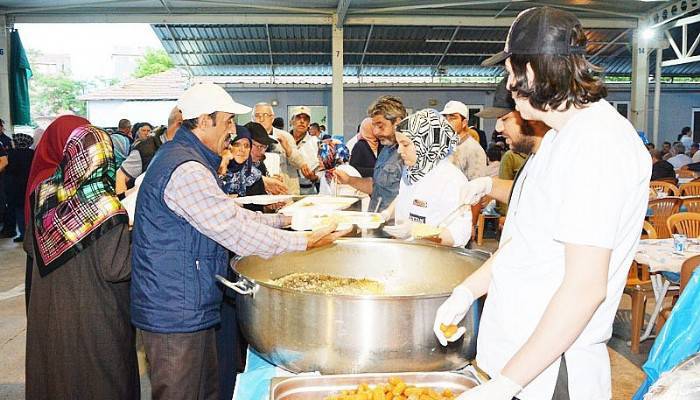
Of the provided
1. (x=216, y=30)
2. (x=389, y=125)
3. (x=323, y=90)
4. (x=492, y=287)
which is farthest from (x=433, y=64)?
(x=492, y=287)

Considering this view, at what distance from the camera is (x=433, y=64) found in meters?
14.2

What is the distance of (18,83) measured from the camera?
10883 millimetres

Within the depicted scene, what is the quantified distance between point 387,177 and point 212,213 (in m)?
1.67

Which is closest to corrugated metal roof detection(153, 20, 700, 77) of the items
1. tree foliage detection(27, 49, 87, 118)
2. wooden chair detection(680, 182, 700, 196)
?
wooden chair detection(680, 182, 700, 196)

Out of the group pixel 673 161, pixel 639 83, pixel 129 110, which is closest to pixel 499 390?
pixel 673 161

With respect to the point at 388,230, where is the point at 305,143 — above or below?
above

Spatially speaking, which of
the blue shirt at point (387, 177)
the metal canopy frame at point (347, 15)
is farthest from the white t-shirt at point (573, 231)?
the metal canopy frame at point (347, 15)

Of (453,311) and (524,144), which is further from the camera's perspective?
(524,144)

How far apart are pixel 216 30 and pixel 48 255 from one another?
33.0 feet

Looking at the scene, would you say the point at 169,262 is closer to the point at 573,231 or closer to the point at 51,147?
the point at 51,147

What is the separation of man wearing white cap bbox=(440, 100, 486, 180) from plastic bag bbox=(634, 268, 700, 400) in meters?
4.14

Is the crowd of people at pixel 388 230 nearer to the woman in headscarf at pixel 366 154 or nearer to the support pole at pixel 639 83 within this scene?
the woman in headscarf at pixel 366 154

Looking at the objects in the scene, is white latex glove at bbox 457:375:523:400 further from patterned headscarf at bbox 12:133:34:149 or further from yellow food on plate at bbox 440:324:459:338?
patterned headscarf at bbox 12:133:34:149

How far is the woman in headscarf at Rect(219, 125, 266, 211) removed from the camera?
369cm
